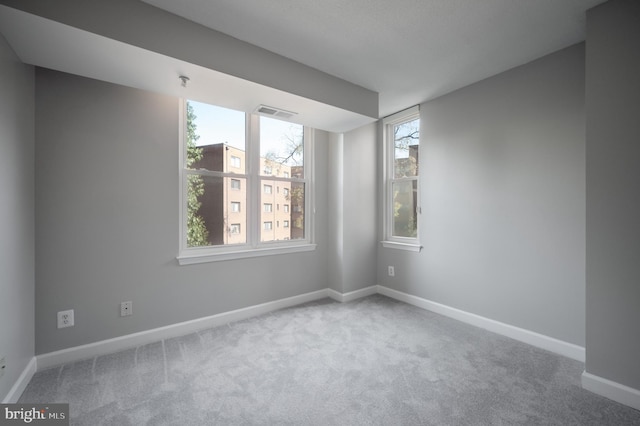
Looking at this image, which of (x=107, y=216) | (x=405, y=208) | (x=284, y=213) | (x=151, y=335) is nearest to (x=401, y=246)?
(x=405, y=208)

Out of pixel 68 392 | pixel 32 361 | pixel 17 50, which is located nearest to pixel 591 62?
pixel 17 50

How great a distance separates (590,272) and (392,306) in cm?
201

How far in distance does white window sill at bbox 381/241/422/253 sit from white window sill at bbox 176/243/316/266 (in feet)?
3.65

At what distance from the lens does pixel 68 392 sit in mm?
1851

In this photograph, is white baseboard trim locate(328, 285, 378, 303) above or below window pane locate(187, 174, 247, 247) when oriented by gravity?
below

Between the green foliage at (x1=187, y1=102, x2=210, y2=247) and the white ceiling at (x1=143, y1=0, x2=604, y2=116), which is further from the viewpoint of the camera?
the green foliage at (x1=187, y1=102, x2=210, y2=247)

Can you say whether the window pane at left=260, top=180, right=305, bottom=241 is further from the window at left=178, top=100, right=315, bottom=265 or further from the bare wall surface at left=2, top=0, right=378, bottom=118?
the bare wall surface at left=2, top=0, right=378, bottom=118

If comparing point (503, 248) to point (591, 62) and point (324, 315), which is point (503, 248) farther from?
point (324, 315)

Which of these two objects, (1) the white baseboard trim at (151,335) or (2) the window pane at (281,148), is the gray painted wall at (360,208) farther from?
(1) the white baseboard trim at (151,335)

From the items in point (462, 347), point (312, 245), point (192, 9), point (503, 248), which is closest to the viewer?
point (192, 9)

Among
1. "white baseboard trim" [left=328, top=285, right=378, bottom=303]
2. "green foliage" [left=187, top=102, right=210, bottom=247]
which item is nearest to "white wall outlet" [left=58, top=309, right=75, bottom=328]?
"green foliage" [left=187, top=102, right=210, bottom=247]

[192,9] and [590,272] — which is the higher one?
[192,9]

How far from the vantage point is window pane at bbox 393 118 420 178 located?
143 inches
